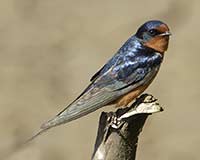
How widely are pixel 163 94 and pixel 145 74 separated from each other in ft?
9.75

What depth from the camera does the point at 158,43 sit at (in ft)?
13.4

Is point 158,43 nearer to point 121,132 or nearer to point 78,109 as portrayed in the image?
point 78,109

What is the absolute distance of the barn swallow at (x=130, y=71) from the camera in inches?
155

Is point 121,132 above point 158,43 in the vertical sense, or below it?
below

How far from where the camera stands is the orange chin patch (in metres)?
4.06

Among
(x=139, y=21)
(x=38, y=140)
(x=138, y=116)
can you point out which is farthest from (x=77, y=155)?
(x=138, y=116)

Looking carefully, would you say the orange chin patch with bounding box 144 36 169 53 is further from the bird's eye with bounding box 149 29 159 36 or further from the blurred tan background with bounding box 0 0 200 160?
the blurred tan background with bounding box 0 0 200 160

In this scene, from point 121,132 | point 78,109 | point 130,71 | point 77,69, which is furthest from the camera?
point 77,69

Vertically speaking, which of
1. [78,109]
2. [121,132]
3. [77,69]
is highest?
[77,69]

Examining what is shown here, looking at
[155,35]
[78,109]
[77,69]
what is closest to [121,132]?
[78,109]

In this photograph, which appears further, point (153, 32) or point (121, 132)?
point (153, 32)

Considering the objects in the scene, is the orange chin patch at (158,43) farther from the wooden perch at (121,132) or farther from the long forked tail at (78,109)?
the wooden perch at (121,132)

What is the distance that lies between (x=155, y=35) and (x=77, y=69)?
3.13 m

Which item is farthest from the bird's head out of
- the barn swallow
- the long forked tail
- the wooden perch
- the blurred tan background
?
the blurred tan background
